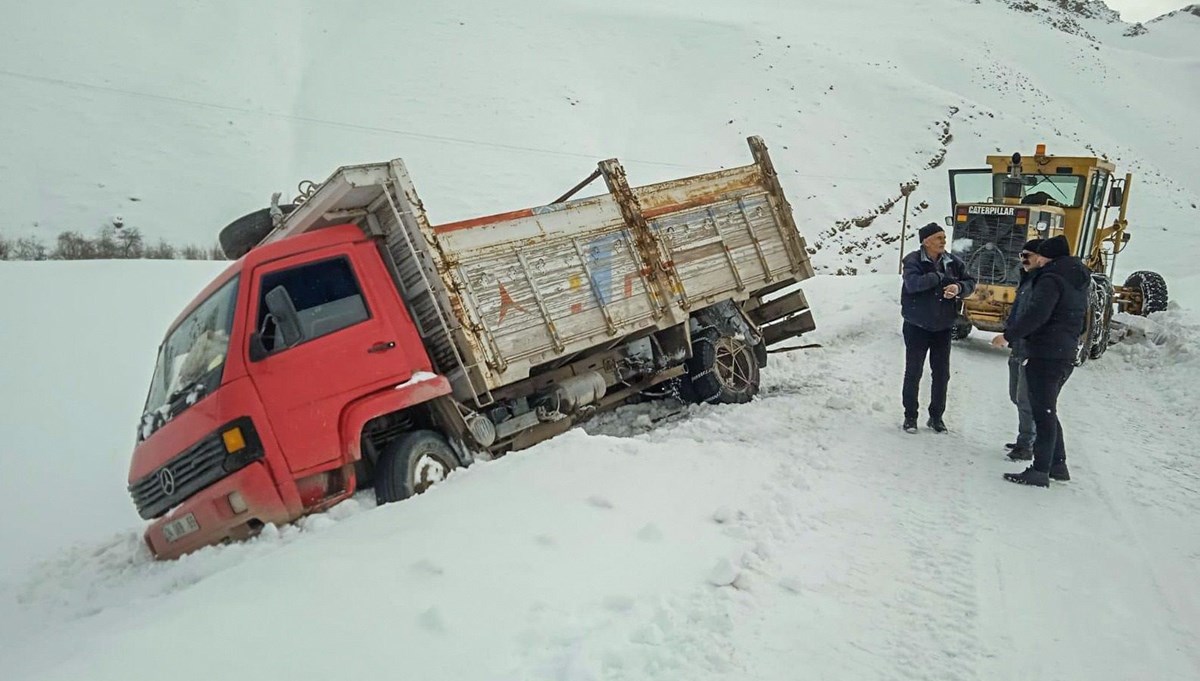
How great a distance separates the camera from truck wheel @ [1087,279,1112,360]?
939cm

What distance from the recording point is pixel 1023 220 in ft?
31.7

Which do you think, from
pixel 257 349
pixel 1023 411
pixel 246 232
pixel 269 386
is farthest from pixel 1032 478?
pixel 246 232

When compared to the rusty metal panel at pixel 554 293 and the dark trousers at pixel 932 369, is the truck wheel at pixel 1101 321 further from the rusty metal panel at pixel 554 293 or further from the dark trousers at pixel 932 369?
the rusty metal panel at pixel 554 293

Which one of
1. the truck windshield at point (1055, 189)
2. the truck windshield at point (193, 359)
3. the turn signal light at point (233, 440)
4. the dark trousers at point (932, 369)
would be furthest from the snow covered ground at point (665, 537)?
the truck windshield at point (1055, 189)

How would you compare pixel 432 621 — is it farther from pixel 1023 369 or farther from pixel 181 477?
pixel 1023 369

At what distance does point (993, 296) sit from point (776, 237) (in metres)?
3.62

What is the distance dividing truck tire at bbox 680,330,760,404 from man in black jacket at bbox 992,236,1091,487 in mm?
2953

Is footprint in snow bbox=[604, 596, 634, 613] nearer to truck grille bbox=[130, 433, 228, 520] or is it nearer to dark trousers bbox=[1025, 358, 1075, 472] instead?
truck grille bbox=[130, 433, 228, 520]

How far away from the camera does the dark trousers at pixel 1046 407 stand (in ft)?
16.4

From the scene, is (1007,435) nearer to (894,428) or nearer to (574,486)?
(894,428)

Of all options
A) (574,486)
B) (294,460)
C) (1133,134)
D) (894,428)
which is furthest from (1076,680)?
(1133,134)

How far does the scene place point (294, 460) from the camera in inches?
186

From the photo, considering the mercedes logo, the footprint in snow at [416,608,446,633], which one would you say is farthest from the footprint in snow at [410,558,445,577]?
the mercedes logo

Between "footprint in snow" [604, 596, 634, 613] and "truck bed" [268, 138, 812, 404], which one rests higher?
"truck bed" [268, 138, 812, 404]
